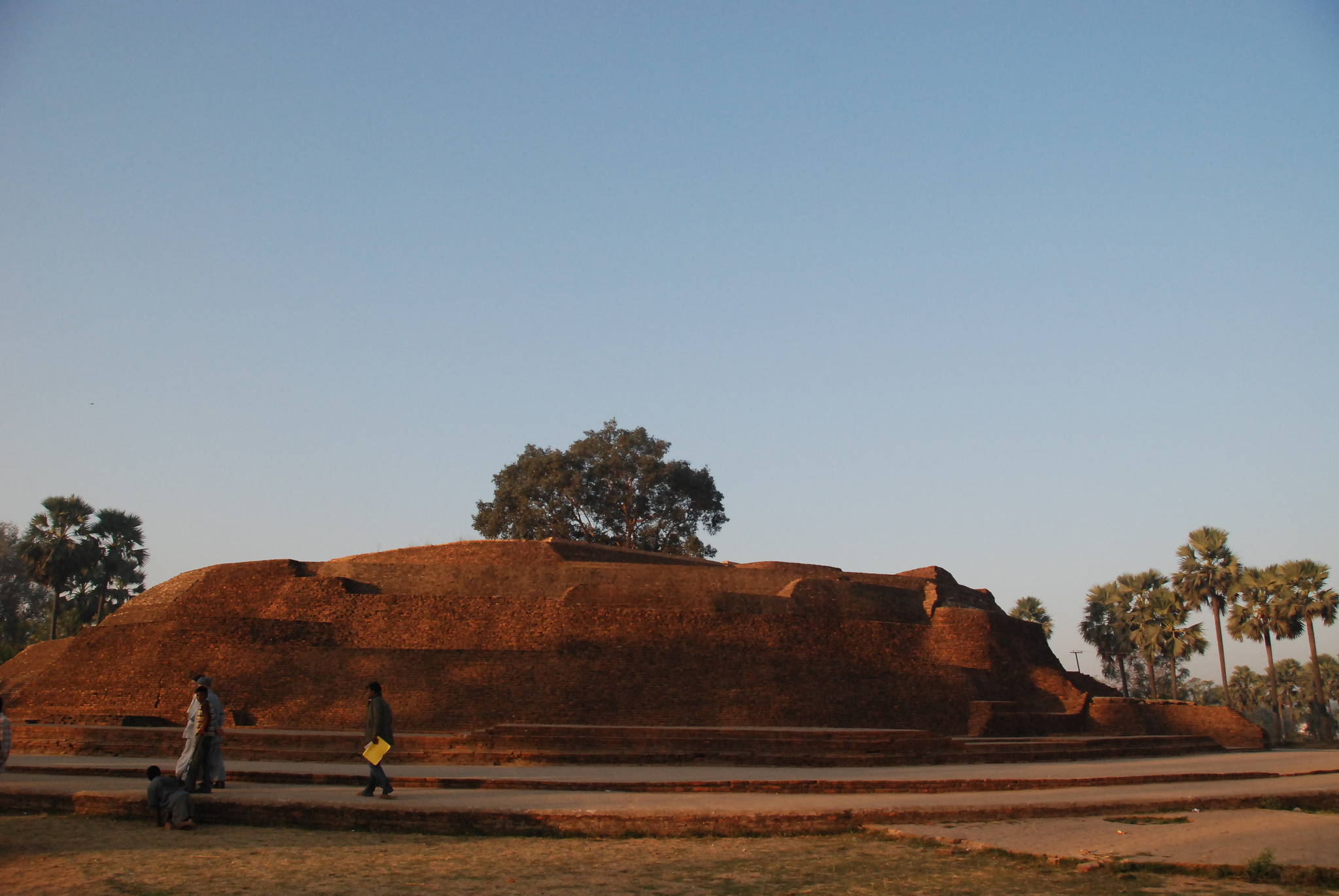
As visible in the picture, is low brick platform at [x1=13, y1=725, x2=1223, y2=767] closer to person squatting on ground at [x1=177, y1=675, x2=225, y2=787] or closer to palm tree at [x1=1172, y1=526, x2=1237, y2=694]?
person squatting on ground at [x1=177, y1=675, x2=225, y2=787]

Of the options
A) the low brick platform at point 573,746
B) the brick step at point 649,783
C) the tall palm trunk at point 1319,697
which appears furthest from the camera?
the tall palm trunk at point 1319,697

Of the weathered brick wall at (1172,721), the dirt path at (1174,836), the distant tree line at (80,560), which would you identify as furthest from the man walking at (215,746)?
the distant tree line at (80,560)

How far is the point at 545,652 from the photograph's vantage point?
17.7 meters

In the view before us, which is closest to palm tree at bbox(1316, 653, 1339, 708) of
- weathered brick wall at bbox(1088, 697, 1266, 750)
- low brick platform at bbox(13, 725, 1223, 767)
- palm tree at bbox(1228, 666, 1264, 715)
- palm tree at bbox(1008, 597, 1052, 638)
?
palm tree at bbox(1228, 666, 1264, 715)

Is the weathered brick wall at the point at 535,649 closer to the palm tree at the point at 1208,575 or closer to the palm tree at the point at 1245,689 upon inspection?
the palm tree at the point at 1208,575

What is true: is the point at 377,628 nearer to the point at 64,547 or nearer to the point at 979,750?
the point at 979,750

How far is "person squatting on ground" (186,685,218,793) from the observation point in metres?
9.05

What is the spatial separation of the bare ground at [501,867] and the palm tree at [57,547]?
94.8 ft

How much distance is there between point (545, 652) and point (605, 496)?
24.4 meters

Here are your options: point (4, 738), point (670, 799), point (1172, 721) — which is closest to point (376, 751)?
point (670, 799)

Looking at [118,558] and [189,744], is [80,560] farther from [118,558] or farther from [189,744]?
[189,744]

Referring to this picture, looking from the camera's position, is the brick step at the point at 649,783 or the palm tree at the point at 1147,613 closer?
the brick step at the point at 649,783

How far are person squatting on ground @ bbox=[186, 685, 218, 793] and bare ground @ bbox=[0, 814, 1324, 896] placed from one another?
1311mm

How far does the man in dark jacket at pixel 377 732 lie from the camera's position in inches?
360
